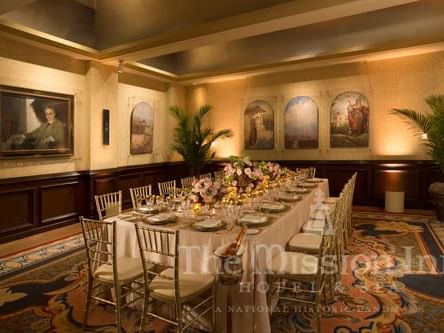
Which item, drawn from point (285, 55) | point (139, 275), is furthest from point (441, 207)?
point (139, 275)

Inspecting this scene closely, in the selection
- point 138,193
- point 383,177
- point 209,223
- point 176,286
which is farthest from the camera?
point 383,177

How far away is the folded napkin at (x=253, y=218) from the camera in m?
2.97

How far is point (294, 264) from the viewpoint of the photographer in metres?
2.79

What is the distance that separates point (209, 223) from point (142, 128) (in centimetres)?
624

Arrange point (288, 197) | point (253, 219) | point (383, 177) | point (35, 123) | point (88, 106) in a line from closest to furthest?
point (253, 219), point (288, 197), point (35, 123), point (88, 106), point (383, 177)

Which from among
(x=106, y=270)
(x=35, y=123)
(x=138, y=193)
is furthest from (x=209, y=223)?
(x=35, y=123)

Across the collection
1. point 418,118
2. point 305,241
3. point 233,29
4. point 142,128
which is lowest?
point 305,241

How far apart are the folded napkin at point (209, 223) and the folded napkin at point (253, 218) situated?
229 millimetres

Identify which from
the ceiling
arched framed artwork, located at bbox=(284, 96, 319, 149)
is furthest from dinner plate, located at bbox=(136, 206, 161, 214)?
arched framed artwork, located at bbox=(284, 96, 319, 149)

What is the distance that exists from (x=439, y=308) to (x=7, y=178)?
622 centimetres

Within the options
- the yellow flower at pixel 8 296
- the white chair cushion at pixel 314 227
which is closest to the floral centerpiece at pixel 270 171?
the white chair cushion at pixel 314 227

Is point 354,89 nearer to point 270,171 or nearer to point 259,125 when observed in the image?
point 259,125

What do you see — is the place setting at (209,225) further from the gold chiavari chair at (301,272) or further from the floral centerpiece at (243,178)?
the floral centerpiece at (243,178)

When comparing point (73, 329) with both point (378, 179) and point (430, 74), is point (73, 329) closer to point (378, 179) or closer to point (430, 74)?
point (378, 179)
